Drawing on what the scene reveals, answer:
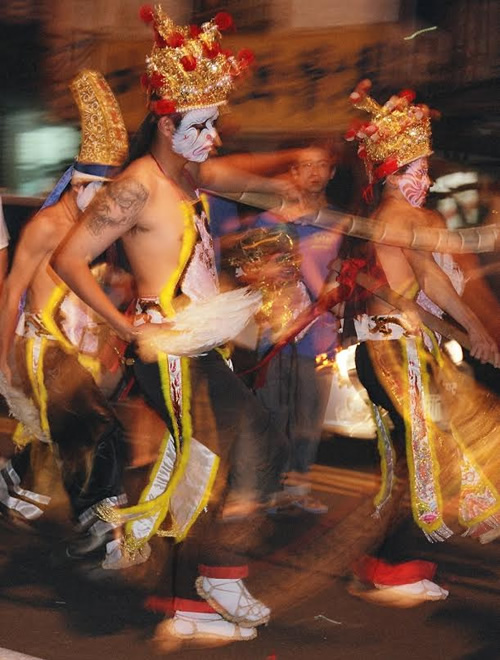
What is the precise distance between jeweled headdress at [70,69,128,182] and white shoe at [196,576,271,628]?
182 cm

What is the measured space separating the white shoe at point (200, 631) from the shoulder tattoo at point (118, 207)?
4.44 feet

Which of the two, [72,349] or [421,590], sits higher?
[72,349]

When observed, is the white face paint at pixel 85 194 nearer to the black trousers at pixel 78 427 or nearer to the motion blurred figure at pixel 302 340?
the black trousers at pixel 78 427

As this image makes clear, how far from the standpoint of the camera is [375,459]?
708cm

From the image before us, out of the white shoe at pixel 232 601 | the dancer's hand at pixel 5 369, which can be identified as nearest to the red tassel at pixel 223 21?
the dancer's hand at pixel 5 369

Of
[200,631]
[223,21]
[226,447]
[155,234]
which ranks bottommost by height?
[200,631]

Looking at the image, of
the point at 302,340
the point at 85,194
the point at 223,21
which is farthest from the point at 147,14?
the point at 302,340

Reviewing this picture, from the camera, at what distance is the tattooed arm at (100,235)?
13.4ft

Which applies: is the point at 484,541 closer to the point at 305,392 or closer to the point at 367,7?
the point at 305,392

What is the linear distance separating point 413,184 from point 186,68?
3.79 feet

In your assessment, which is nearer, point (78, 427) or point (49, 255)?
point (49, 255)

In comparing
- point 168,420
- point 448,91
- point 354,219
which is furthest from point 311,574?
point 448,91

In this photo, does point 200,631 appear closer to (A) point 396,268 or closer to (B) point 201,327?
(B) point 201,327

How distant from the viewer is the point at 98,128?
16.7 feet
